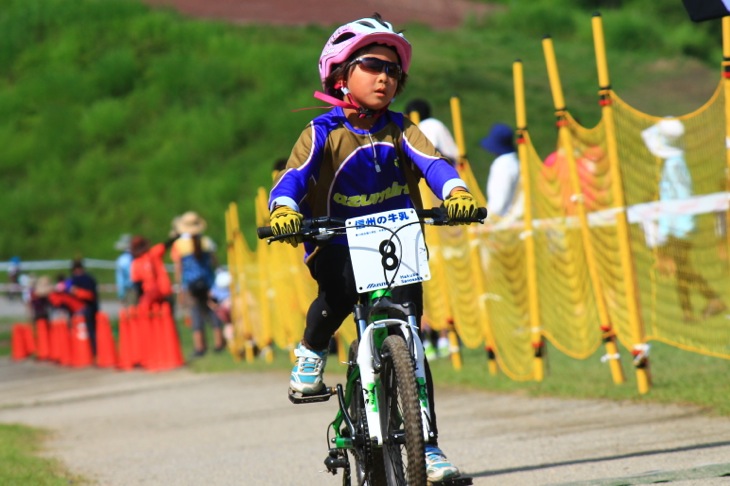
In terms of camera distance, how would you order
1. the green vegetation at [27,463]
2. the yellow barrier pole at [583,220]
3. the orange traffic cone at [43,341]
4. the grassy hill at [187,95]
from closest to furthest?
the green vegetation at [27,463] < the yellow barrier pole at [583,220] < the orange traffic cone at [43,341] < the grassy hill at [187,95]

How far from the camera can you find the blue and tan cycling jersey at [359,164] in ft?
20.6

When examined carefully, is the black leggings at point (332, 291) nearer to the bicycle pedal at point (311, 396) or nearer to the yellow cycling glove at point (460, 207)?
the bicycle pedal at point (311, 396)

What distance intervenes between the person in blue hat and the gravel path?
209cm

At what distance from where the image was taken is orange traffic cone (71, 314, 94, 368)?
24.7m

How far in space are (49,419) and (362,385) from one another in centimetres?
834

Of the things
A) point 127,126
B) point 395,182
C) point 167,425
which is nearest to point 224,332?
point 167,425

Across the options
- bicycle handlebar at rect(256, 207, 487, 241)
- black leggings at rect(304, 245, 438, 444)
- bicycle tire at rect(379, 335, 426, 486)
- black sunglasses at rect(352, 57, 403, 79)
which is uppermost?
black sunglasses at rect(352, 57, 403, 79)

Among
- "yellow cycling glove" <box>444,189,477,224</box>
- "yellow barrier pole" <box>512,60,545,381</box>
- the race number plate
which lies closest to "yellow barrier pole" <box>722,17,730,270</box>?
"yellow barrier pole" <box>512,60,545,381</box>

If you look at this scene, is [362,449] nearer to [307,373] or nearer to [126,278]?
[307,373]

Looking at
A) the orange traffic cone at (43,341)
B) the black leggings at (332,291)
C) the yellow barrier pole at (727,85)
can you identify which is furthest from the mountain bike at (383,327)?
the orange traffic cone at (43,341)

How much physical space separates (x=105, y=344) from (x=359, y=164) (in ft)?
57.4

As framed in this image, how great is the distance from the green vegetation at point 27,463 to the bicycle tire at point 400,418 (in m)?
3.04

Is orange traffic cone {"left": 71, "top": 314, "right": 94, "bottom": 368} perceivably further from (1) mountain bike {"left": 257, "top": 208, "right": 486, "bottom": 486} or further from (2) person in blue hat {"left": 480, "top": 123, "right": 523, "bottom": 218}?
(1) mountain bike {"left": 257, "top": 208, "right": 486, "bottom": 486}

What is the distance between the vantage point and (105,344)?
76.4 ft
